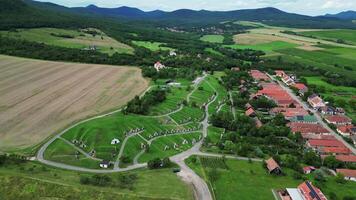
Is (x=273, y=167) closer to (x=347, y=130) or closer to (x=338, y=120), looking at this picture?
(x=347, y=130)

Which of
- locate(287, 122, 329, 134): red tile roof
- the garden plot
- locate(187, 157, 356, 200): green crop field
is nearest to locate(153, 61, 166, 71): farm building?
the garden plot

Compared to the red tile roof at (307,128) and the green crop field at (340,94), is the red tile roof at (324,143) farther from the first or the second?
the green crop field at (340,94)

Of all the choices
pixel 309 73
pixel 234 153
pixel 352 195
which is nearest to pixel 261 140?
pixel 234 153

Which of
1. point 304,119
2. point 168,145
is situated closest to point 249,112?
point 304,119

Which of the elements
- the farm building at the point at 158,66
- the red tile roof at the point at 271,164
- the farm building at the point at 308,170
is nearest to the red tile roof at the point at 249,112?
the red tile roof at the point at 271,164

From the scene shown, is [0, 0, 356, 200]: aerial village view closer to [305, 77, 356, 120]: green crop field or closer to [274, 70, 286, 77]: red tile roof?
[305, 77, 356, 120]: green crop field

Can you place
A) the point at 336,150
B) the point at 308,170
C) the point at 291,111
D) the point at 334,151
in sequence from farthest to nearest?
the point at 291,111 < the point at 336,150 < the point at 334,151 < the point at 308,170

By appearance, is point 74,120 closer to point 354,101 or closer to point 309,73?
point 354,101

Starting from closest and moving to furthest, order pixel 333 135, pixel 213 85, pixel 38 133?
pixel 38 133, pixel 333 135, pixel 213 85
